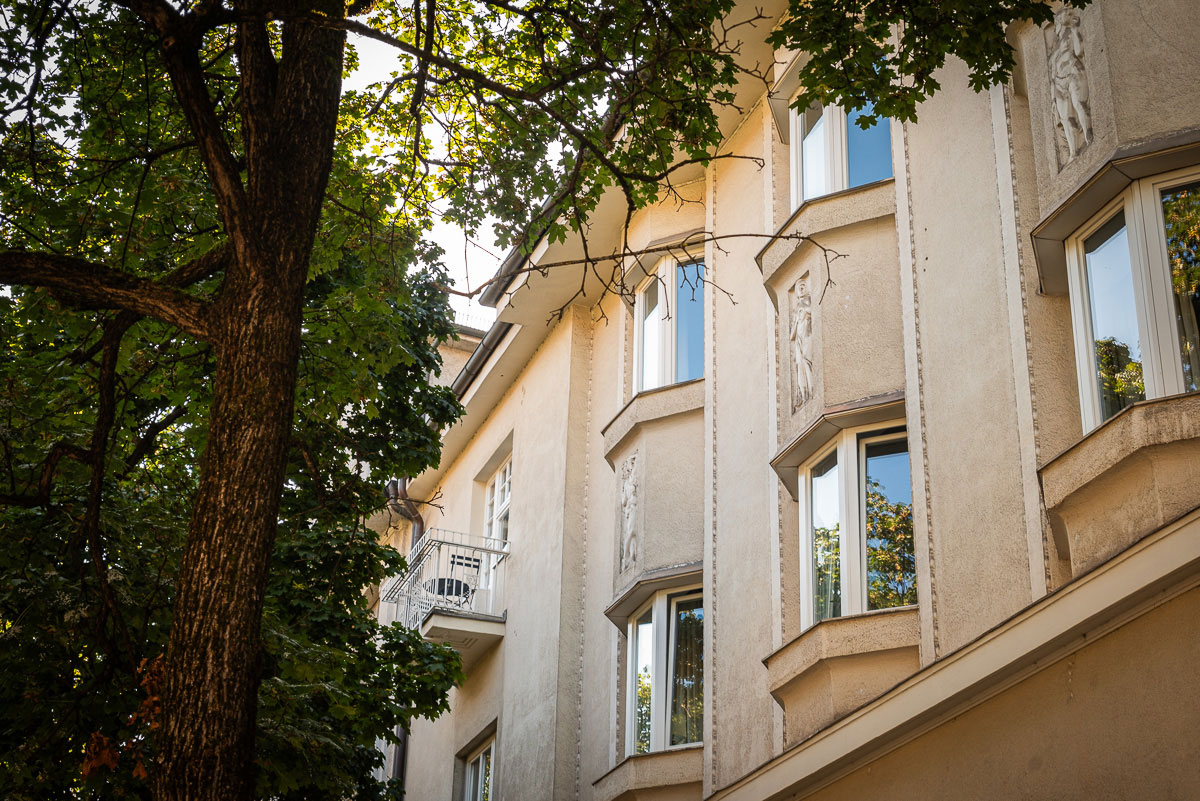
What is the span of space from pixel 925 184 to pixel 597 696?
7.72m

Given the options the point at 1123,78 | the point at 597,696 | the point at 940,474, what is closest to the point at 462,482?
the point at 597,696

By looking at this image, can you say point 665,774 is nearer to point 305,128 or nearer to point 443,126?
point 443,126

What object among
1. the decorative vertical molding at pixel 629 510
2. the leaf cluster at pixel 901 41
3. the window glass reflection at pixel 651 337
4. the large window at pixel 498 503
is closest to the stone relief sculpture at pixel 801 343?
the decorative vertical molding at pixel 629 510

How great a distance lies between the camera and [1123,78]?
29.4ft

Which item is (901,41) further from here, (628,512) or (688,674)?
(628,512)

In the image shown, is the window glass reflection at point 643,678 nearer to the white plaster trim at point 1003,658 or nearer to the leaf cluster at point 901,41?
the white plaster trim at point 1003,658

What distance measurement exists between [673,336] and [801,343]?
168 inches

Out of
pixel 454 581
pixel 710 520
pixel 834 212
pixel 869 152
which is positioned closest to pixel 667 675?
pixel 710 520

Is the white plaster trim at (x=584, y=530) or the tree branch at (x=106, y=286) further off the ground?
the white plaster trim at (x=584, y=530)

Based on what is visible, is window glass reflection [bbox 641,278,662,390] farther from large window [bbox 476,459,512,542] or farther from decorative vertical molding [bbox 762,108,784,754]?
large window [bbox 476,459,512,542]

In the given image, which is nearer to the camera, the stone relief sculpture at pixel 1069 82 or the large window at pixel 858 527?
the stone relief sculpture at pixel 1069 82

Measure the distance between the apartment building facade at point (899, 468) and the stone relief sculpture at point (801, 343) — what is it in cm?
3

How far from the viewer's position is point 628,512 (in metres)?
15.8

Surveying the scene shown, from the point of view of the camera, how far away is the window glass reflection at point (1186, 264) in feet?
26.9
